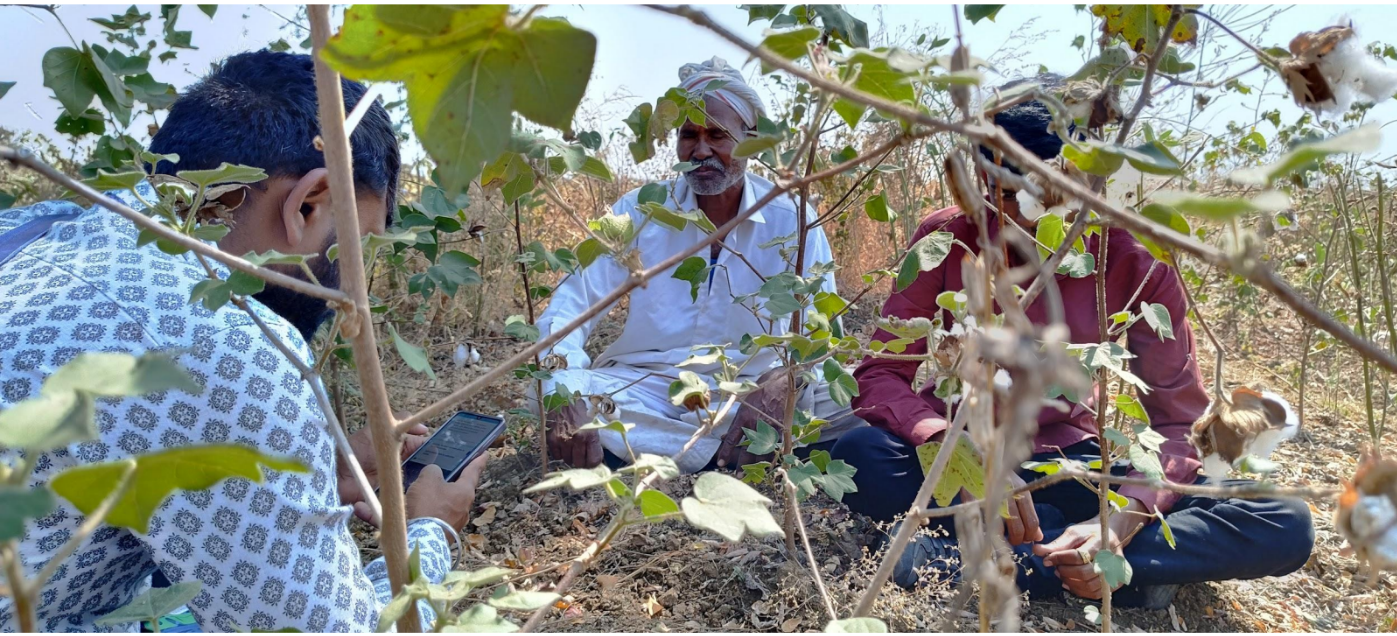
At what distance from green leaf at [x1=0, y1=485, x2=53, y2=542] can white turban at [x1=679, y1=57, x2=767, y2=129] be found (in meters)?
2.82

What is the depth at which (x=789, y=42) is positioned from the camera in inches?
19.6

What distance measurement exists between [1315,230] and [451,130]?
15.5 ft

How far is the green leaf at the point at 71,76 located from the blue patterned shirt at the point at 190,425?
282 mm

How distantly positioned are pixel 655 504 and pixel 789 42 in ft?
0.99

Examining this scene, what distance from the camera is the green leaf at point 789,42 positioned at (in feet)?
1.61

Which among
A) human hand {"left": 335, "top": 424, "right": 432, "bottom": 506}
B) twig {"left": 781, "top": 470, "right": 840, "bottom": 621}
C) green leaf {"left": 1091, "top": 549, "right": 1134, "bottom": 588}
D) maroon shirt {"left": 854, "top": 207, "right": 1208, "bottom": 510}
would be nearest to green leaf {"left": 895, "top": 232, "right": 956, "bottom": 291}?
twig {"left": 781, "top": 470, "right": 840, "bottom": 621}

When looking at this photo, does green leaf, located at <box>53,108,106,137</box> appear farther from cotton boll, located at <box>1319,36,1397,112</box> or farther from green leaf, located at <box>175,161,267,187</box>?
cotton boll, located at <box>1319,36,1397,112</box>

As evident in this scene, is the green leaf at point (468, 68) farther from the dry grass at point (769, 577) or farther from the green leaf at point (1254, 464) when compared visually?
the dry grass at point (769, 577)

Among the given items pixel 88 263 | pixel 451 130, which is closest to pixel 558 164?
pixel 88 263

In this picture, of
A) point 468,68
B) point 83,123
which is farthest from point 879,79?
point 83,123

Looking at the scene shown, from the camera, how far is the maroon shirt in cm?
195

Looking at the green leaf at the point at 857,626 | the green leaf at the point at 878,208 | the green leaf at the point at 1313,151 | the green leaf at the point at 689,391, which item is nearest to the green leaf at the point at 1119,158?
the green leaf at the point at 1313,151

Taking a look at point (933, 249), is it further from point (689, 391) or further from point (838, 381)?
point (838, 381)

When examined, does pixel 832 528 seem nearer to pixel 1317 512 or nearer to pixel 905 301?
pixel 905 301
